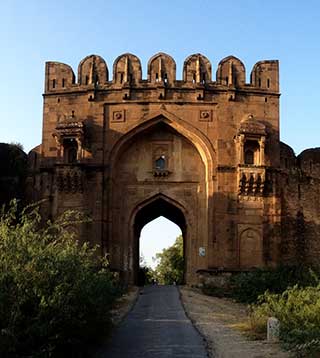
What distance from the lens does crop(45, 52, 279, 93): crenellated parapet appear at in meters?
19.9

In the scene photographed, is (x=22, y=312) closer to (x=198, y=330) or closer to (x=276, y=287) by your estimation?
(x=198, y=330)

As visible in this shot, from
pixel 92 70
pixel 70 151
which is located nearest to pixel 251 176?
pixel 70 151

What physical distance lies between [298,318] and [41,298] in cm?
476

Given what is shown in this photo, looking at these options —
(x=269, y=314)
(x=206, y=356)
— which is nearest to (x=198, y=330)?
(x=269, y=314)

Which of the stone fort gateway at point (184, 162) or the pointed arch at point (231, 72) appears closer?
the stone fort gateway at point (184, 162)

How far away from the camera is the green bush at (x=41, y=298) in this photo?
7330mm

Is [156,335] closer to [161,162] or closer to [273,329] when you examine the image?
[273,329]

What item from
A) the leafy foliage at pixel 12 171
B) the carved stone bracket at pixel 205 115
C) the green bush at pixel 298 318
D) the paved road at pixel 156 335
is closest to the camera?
the green bush at pixel 298 318

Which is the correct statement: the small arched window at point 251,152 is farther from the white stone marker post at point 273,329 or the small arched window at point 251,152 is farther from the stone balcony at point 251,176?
the white stone marker post at point 273,329

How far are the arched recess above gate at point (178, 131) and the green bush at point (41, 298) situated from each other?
35.3ft

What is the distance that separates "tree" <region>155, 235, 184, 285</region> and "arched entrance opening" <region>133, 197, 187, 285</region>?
16998 mm

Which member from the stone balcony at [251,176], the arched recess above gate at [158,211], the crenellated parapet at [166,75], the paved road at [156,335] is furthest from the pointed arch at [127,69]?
the paved road at [156,335]

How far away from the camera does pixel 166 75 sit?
65.4 ft

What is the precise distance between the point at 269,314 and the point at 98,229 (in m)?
7.97
